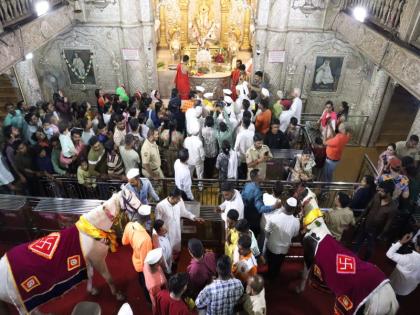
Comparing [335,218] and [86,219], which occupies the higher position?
[86,219]

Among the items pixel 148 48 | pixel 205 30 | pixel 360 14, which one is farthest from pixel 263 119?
pixel 205 30

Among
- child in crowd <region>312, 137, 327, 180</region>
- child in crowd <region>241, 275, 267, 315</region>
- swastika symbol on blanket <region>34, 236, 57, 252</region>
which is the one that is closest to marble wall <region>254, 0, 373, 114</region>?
child in crowd <region>312, 137, 327, 180</region>

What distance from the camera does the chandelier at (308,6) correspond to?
8188mm

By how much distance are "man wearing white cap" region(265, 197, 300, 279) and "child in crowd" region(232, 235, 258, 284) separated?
2.19ft

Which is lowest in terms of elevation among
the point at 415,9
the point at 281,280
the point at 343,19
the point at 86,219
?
the point at 281,280

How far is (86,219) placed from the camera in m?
4.07

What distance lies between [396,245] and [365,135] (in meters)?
5.43

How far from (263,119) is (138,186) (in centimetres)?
320

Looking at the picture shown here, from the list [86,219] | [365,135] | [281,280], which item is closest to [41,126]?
[86,219]

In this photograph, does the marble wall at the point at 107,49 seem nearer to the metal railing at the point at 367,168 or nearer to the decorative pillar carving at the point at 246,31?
the decorative pillar carving at the point at 246,31

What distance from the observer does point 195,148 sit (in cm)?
597

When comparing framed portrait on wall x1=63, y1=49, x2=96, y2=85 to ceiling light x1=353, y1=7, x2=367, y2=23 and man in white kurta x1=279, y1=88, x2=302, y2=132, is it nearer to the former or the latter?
man in white kurta x1=279, y1=88, x2=302, y2=132

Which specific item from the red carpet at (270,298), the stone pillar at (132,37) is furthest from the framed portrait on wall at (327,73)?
the red carpet at (270,298)

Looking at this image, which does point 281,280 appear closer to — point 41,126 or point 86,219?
point 86,219
